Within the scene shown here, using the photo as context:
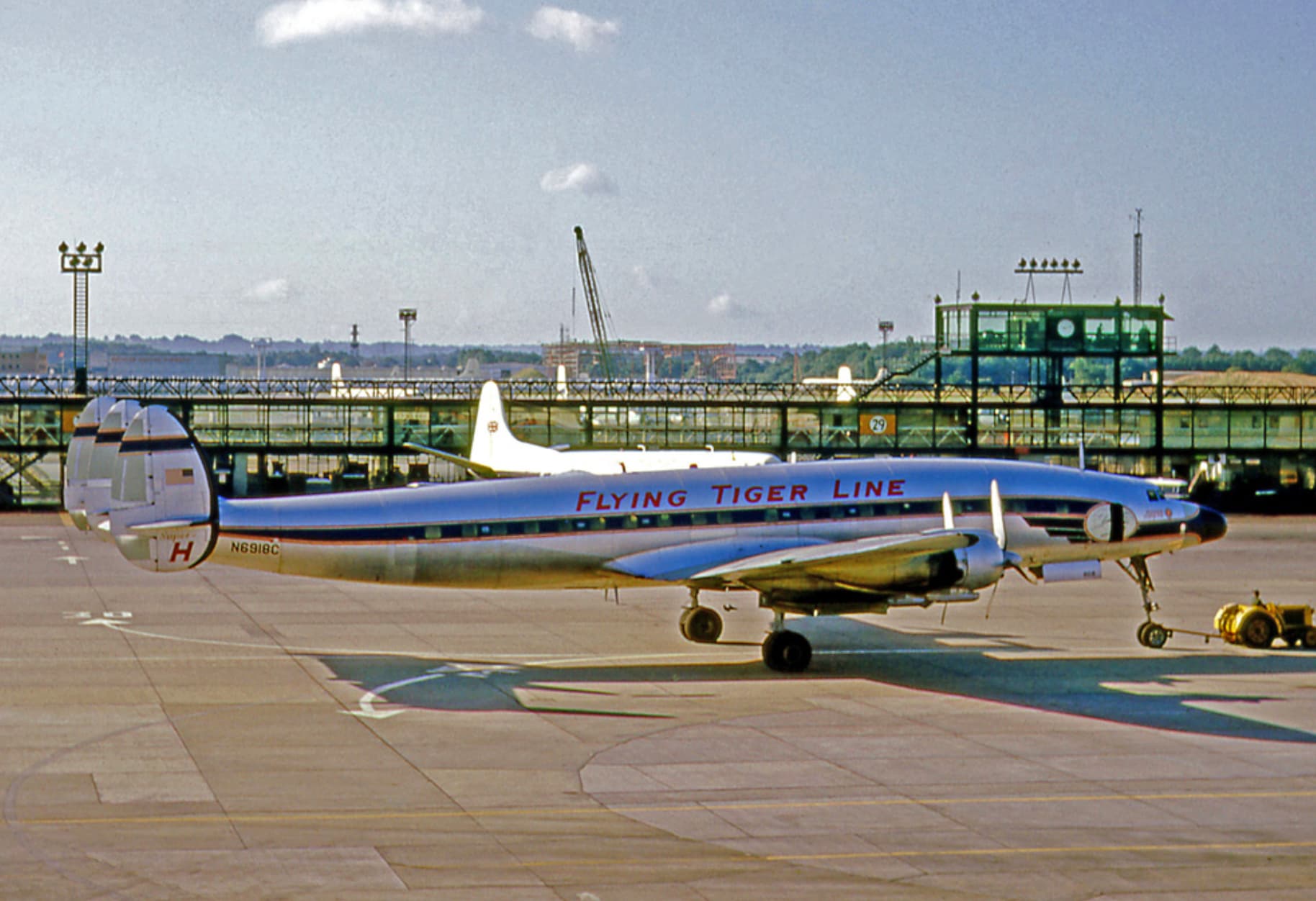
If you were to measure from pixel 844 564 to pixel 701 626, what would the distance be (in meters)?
6.43

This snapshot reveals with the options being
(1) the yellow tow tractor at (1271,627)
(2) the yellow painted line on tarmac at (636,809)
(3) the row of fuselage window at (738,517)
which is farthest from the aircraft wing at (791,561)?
(1) the yellow tow tractor at (1271,627)

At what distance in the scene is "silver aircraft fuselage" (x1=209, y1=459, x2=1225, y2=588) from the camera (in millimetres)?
33125

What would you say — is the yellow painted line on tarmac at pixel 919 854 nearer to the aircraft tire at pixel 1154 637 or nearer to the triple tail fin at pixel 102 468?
the aircraft tire at pixel 1154 637

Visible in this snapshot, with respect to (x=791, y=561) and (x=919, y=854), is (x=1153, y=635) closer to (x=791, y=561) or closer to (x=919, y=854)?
(x=791, y=561)

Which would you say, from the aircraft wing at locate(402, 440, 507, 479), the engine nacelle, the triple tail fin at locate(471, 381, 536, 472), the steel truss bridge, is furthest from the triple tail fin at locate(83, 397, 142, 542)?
the steel truss bridge

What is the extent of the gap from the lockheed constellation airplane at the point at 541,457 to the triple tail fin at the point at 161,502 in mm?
23622

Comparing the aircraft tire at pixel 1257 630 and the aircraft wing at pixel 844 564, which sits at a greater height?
the aircraft wing at pixel 844 564

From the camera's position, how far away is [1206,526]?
3819 centimetres

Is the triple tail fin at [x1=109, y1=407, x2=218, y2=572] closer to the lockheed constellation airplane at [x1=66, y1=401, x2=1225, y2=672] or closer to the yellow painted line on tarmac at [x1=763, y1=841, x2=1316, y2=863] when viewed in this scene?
the lockheed constellation airplane at [x1=66, y1=401, x2=1225, y2=672]

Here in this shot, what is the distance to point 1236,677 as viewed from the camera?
1323 inches

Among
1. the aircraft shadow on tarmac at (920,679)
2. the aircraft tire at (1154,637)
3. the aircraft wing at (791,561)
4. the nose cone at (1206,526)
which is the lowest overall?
the aircraft shadow on tarmac at (920,679)

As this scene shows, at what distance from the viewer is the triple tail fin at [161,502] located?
103 ft

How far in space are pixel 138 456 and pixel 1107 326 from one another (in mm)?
79441

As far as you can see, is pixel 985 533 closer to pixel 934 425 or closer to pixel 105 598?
pixel 105 598
